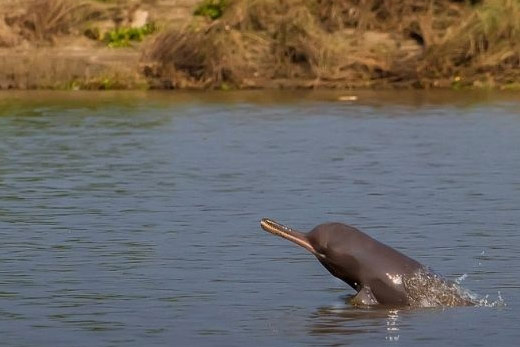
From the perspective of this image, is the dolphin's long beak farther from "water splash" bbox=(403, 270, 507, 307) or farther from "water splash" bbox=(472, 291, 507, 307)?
"water splash" bbox=(472, 291, 507, 307)

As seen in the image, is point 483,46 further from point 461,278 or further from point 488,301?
point 488,301

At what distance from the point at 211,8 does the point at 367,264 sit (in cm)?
2224

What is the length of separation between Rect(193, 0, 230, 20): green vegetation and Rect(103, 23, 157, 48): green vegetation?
991 millimetres

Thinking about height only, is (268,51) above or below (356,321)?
below

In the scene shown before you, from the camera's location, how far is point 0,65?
105ft

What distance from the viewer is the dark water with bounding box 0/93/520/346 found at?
11328 millimetres

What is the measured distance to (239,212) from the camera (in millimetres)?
16641

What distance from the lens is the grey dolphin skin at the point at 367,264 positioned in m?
11.7

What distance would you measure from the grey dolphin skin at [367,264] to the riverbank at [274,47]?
19.6m

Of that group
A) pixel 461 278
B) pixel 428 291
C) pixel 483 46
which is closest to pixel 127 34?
pixel 483 46

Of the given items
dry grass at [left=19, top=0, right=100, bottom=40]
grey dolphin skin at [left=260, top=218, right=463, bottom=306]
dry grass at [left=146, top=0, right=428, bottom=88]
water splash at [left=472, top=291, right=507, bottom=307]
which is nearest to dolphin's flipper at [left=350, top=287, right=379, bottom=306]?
grey dolphin skin at [left=260, top=218, right=463, bottom=306]

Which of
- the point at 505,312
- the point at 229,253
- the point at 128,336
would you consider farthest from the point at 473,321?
the point at 229,253

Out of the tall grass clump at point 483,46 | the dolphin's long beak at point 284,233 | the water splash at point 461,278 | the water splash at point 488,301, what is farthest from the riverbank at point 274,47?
the dolphin's long beak at point 284,233

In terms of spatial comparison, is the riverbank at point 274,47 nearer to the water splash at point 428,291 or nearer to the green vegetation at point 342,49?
the green vegetation at point 342,49
